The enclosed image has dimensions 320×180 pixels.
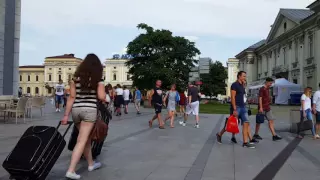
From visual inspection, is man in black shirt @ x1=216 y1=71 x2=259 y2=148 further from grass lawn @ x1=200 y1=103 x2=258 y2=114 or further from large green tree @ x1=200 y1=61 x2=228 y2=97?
large green tree @ x1=200 y1=61 x2=228 y2=97

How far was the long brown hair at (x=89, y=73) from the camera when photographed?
5582 millimetres

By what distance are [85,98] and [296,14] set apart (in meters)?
55.7

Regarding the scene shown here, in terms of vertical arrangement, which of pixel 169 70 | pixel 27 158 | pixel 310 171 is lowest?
pixel 310 171

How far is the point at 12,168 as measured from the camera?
4.91 m

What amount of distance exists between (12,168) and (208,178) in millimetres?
2922

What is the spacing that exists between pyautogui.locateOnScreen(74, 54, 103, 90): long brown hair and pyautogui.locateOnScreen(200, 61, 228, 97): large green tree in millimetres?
69795

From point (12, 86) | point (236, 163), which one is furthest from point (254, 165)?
point (12, 86)

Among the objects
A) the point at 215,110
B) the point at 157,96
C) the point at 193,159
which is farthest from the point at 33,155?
the point at 215,110

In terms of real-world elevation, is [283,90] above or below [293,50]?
below

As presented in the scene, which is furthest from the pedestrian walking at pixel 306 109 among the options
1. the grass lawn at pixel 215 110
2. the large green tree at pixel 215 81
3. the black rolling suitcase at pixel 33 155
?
the large green tree at pixel 215 81

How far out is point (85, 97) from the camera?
5.62 m

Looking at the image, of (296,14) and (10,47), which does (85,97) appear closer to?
(10,47)

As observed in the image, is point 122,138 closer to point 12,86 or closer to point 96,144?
point 96,144

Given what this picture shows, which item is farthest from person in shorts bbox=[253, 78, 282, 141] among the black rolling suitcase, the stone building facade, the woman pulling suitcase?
the stone building facade
